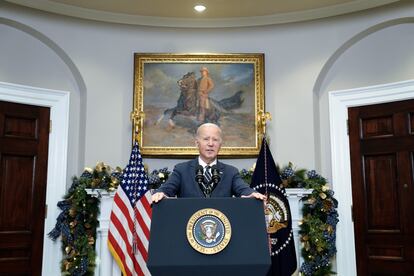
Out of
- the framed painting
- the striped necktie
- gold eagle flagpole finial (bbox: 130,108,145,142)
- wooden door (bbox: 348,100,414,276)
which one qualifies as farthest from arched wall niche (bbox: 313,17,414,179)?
the striped necktie

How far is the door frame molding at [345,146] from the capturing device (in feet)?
15.5

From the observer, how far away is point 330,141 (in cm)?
506

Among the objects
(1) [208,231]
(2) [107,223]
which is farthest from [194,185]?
(2) [107,223]

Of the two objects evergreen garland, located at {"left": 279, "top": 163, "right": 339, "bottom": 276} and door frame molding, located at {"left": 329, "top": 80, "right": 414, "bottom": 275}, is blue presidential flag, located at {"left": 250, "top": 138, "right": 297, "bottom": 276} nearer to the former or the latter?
evergreen garland, located at {"left": 279, "top": 163, "right": 339, "bottom": 276}

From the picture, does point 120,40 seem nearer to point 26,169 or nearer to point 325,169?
point 26,169

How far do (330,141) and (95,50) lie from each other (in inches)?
111

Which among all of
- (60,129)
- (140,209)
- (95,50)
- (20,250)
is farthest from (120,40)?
(20,250)

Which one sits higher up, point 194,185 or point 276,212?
point 194,185

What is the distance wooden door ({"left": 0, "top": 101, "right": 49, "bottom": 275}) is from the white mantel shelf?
24.9 inches

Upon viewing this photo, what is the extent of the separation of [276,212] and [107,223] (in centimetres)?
171

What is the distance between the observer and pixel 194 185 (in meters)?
2.54

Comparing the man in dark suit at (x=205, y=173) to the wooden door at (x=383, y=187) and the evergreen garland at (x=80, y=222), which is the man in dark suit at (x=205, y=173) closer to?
the evergreen garland at (x=80, y=222)

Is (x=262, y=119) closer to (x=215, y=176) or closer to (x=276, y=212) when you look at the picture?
(x=276, y=212)

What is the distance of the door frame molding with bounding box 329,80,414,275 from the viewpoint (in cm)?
473
